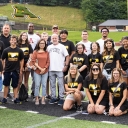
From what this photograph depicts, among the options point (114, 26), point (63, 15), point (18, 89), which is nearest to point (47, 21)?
point (63, 15)

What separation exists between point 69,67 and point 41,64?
76cm

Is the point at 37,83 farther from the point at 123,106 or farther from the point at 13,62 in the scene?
the point at 123,106

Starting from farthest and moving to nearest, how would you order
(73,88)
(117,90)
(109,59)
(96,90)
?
1. (109,59)
2. (73,88)
3. (96,90)
4. (117,90)

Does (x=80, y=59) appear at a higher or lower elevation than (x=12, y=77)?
higher

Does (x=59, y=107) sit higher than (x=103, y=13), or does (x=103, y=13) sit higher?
(x=103, y=13)

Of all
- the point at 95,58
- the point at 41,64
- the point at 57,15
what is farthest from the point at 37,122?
the point at 57,15

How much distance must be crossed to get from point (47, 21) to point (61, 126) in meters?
91.0

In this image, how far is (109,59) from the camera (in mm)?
8742

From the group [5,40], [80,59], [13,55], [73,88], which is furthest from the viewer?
[5,40]

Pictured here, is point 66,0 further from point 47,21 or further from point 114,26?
point 114,26

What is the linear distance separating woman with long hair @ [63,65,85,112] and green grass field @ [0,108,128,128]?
34.7 inches

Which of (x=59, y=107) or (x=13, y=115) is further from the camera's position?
(x=59, y=107)

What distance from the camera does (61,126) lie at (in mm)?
6973

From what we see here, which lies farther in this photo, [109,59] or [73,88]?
[109,59]
